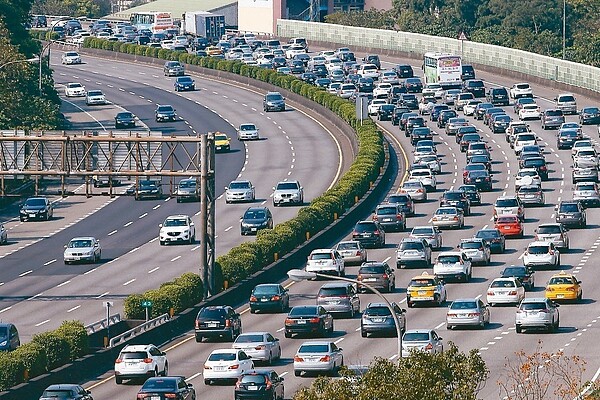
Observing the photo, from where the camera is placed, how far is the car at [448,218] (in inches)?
3708

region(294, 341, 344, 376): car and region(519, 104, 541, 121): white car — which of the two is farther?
region(519, 104, 541, 121): white car

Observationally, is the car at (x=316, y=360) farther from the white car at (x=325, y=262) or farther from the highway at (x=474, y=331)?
the white car at (x=325, y=262)

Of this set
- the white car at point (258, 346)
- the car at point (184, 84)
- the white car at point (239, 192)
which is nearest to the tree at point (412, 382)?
the white car at point (258, 346)

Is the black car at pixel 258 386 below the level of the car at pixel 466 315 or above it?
above

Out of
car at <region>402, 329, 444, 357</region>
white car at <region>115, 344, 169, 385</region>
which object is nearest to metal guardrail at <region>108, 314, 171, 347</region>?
white car at <region>115, 344, 169, 385</region>

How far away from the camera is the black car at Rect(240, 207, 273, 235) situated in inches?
3770

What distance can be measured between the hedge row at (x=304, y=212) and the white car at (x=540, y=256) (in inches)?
452

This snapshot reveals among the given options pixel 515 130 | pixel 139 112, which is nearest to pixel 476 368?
pixel 515 130

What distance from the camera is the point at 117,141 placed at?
79500mm

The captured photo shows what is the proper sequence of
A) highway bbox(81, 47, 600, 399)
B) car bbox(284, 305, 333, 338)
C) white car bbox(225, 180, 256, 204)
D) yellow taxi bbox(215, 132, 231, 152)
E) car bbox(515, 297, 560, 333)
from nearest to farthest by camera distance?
highway bbox(81, 47, 600, 399)
car bbox(515, 297, 560, 333)
car bbox(284, 305, 333, 338)
white car bbox(225, 180, 256, 204)
yellow taxi bbox(215, 132, 231, 152)

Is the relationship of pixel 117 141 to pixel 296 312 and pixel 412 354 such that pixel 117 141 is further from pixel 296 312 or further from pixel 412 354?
pixel 412 354

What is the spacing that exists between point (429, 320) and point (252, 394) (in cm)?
1871

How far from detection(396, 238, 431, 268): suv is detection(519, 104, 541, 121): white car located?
170 feet

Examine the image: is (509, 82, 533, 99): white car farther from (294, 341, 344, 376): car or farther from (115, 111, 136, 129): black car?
(294, 341, 344, 376): car
